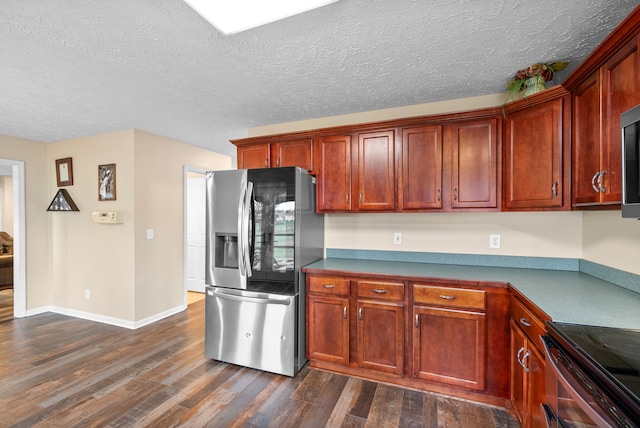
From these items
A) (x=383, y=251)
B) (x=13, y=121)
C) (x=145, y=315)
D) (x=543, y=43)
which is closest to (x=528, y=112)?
(x=543, y=43)

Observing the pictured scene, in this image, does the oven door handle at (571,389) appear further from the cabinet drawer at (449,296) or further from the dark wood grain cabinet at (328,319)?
the dark wood grain cabinet at (328,319)

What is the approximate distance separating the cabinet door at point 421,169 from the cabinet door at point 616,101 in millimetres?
1045

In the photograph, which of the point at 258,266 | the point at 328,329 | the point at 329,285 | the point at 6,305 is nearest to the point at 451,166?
the point at 329,285

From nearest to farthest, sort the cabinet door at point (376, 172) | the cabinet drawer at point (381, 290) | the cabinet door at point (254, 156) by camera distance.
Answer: the cabinet drawer at point (381, 290) → the cabinet door at point (376, 172) → the cabinet door at point (254, 156)

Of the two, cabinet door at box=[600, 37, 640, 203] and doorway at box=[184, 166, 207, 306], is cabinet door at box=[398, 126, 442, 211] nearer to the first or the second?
cabinet door at box=[600, 37, 640, 203]

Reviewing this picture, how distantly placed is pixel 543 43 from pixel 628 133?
97 cm

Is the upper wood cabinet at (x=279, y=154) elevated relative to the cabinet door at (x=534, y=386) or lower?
elevated

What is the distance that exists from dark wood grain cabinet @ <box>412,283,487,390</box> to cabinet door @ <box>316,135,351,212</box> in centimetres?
104

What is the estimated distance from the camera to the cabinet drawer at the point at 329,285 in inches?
95.6

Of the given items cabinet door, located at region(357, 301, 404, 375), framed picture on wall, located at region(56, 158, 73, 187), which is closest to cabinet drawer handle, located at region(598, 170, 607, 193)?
cabinet door, located at region(357, 301, 404, 375)

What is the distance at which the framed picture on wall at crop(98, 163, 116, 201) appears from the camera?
11.8 ft

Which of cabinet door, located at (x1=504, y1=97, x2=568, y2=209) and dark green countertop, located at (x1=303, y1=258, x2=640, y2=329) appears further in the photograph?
cabinet door, located at (x1=504, y1=97, x2=568, y2=209)

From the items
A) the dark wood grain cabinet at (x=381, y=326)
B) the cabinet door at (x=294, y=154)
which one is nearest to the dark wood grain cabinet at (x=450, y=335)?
the dark wood grain cabinet at (x=381, y=326)

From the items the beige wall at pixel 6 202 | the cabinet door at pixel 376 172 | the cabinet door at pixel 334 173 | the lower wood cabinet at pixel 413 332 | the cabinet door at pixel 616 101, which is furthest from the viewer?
the beige wall at pixel 6 202
